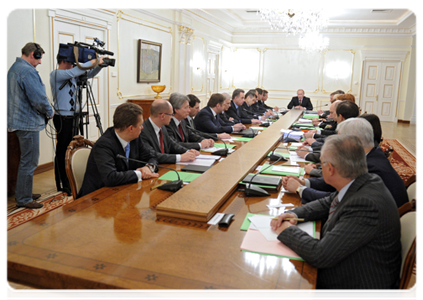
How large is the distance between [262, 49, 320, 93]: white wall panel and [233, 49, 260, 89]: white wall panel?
30cm

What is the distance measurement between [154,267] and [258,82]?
12.1 meters

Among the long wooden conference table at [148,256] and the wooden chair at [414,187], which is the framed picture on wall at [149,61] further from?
the wooden chair at [414,187]

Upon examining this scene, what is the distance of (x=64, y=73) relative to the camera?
4.02m

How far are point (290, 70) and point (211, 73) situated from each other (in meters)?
3.00

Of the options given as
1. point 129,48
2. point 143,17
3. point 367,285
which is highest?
point 143,17

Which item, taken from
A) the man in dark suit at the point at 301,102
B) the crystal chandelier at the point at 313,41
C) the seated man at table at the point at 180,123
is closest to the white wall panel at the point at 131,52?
the seated man at table at the point at 180,123

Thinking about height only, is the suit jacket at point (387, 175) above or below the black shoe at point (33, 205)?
above

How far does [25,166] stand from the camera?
3.64 meters

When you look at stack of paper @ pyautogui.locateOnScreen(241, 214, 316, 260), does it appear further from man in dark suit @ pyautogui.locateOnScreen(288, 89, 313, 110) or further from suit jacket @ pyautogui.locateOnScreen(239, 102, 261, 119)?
man in dark suit @ pyautogui.locateOnScreen(288, 89, 313, 110)

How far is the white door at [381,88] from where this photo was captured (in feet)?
38.3

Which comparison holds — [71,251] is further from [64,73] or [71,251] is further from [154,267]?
[64,73]

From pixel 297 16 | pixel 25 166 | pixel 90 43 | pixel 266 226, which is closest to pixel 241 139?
pixel 25 166

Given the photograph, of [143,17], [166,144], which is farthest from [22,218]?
[143,17]

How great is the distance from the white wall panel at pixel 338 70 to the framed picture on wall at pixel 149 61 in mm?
6453
